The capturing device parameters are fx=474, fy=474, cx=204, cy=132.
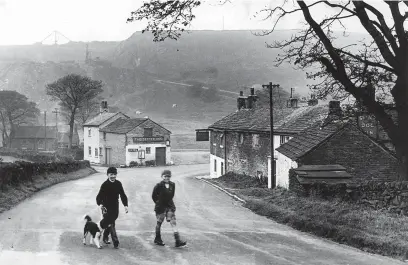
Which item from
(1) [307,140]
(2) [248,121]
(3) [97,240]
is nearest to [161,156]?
(2) [248,121]

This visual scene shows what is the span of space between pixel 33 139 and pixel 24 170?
258 feet

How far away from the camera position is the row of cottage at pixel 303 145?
27.1 metres

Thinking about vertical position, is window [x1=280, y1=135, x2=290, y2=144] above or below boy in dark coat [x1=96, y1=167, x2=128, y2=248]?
above

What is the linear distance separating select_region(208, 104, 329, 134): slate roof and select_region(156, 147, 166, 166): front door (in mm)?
19379

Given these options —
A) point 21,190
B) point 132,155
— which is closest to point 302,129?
point 21,190

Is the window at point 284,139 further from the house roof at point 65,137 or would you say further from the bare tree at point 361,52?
the house roof at point 65,137

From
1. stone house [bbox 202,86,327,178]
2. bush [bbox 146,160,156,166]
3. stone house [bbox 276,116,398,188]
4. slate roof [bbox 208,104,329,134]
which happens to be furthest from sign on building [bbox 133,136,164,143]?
stone house [bbox 276,116,398,188]

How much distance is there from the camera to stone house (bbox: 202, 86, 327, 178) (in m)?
34.2

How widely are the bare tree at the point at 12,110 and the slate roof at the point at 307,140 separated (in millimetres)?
75391

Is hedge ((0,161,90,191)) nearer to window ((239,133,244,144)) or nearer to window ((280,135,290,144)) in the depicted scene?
window ((239,133,244,144))

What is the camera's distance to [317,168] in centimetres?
2459

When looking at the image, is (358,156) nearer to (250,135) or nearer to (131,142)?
(250,135)

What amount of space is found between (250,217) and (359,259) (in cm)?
716

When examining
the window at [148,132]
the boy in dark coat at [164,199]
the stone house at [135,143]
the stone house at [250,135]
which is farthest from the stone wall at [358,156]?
the window at [148,132]
